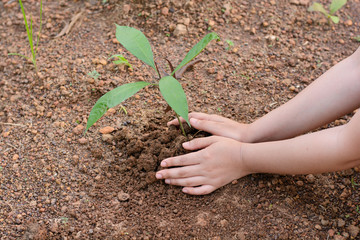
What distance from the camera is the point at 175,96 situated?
1.17 metres

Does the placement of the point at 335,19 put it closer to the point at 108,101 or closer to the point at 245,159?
the point at 245,159

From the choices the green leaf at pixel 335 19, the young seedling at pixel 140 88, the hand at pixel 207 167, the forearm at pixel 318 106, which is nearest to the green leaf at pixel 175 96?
the young seedling at pixel 140 88

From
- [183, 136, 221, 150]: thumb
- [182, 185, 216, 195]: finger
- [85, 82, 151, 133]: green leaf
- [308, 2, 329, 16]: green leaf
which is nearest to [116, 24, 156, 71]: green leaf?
[85, 82, 151, 133]: green leaf

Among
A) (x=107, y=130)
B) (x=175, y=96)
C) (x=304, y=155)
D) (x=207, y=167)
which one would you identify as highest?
(x=175, y=96)

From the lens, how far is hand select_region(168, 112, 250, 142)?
153cm

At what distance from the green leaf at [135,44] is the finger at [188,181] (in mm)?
417

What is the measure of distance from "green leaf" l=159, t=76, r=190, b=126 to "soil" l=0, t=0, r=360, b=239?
0.38 meters

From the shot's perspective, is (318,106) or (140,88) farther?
(318,106)

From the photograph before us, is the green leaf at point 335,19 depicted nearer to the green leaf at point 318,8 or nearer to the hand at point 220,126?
the green leaf at point 318,8

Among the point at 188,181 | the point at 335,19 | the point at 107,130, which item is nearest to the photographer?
the point at 188,181

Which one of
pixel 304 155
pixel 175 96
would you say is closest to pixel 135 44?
pixel 175 96

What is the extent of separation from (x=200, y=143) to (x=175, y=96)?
1.19 ft

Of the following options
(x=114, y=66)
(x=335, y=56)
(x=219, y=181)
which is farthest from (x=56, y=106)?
(x=335, y=56)

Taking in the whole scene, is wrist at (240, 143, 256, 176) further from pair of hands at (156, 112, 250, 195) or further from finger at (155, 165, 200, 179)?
finger at (155, 165, 200, 179)
